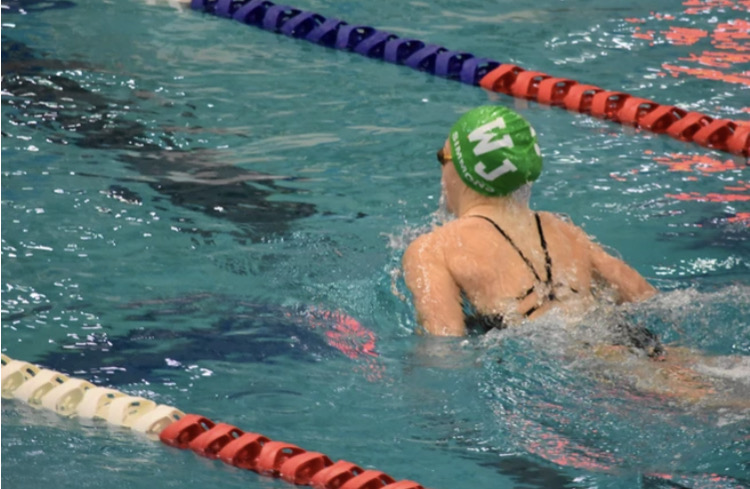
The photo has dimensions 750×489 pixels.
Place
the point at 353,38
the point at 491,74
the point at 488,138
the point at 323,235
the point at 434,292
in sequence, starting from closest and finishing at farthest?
the point at 434,292 < the point at 488,138 < the point at 323,235 < the point at 491,74 < the point at 353,38

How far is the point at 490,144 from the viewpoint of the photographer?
4660 mm

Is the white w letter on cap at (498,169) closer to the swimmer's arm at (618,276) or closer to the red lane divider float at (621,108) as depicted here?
the swimmer's arm at (618,276)

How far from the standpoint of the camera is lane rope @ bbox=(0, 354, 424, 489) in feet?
13.0

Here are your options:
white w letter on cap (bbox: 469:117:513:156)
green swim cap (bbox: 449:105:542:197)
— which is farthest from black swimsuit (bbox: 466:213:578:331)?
white w letter on cap (bbox: 469:117:513:156)

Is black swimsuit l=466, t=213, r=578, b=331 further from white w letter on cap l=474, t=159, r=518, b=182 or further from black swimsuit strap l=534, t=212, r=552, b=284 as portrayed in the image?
white w letter on cap l=474, t=159, r=518, b=182

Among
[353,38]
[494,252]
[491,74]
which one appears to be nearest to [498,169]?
[494,252]

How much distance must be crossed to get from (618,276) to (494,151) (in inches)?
28.3

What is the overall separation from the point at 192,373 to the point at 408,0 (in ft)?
20.6

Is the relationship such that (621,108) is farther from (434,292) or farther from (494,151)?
(434,292)

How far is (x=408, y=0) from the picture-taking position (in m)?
10.5

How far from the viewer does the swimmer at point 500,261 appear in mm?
4555

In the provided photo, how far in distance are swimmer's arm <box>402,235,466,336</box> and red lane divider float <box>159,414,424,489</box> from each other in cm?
73

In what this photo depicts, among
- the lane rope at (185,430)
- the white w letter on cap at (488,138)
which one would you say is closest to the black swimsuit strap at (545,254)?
the white w letter on cap at (488,138)

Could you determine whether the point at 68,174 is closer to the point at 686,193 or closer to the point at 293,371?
the point at 293,371
